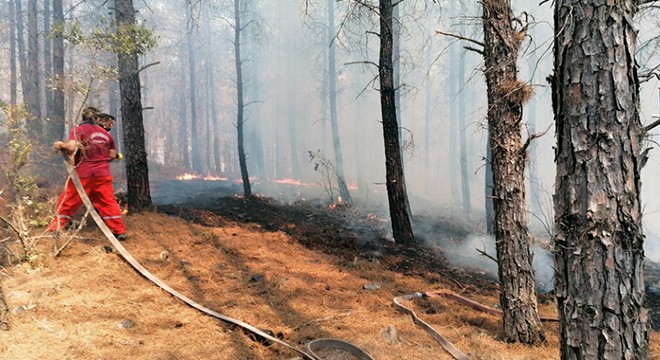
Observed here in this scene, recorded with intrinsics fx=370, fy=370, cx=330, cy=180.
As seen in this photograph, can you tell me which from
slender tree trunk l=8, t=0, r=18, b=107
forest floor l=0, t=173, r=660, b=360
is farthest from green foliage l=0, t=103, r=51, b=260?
slender tree trunk l=8, t=0, r=18, b=107

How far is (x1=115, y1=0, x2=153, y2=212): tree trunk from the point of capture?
22.9ft

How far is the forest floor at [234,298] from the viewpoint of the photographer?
10.1ft

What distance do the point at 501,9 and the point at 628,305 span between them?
9.31ft

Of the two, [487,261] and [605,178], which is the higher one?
[605,178]

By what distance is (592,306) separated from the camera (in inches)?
77.0

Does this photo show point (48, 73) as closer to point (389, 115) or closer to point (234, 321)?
point (389, 115)

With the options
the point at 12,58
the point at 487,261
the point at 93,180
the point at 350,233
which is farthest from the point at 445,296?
the point at 12,58

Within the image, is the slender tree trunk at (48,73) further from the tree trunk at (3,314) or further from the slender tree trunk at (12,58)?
the tree trunk at (3,314)

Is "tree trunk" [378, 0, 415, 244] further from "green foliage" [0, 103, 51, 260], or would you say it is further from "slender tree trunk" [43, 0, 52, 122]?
"slender tree trunk" [43, 0, 52, 122]

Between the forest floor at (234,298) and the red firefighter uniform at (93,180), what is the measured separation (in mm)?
381

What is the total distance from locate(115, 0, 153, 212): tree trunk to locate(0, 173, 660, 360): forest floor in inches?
22.7

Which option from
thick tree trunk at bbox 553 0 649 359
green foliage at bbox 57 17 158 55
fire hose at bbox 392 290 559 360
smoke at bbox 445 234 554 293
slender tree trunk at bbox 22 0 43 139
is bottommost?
smoke at bbox 445 234 554 293

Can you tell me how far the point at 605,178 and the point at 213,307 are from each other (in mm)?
3658

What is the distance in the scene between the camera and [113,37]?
20.2ft
